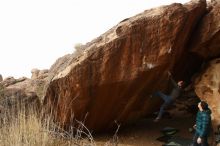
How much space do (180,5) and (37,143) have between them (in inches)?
221

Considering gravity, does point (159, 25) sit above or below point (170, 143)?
above

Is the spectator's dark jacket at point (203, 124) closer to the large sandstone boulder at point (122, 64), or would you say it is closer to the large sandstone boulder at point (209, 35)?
the large sandstone boulder at point (122, 64)

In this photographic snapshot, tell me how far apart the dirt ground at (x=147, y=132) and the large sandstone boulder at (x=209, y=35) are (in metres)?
2.26

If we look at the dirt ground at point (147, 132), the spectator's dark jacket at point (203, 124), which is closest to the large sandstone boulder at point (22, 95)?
the dirt ground at point (147, 132)

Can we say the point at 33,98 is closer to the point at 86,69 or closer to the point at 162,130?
the point at 86,69

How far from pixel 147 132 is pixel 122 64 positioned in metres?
2.36

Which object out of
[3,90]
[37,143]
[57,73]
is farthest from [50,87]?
[37,143]

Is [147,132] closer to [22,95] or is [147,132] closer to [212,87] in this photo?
[212,87]

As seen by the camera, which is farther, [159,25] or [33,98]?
[33,98]

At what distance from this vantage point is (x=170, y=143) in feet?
36.3

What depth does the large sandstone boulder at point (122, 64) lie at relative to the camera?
1151 centimetres

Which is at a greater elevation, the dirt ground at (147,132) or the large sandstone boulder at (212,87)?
the large sandstone boulder at (212,87)

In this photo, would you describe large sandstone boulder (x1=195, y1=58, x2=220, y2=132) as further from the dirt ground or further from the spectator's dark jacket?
the spectator's dark jacket

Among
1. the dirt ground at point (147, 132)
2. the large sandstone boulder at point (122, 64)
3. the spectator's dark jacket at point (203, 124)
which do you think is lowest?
the dirt ground at point (147, 132)
